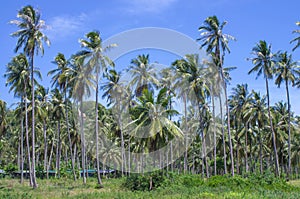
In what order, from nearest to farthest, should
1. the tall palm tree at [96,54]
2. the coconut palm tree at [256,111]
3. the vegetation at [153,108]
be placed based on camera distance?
the vegetation at [153,108] → the tall palm tree at [96,54] → the coconut palm tree at [256,111]

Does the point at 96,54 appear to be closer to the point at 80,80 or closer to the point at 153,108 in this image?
the point at 80,80

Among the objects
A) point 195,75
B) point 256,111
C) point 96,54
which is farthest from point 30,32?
point 256,111

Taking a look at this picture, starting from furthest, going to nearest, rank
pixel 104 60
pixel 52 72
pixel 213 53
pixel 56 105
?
pixel 56 105 < pixel 52 72 < pixel 213 53 < pixel 104 60

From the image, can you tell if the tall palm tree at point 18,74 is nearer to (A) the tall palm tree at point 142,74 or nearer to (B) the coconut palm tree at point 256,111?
(A) the tall palm tree at point 142,74

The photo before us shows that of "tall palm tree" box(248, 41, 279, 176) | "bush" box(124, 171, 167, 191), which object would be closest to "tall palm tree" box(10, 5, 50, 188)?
"bush" box(124, 171, 167, 191)

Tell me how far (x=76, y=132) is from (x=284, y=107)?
108 feet

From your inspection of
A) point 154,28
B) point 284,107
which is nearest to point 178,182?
point 154,28

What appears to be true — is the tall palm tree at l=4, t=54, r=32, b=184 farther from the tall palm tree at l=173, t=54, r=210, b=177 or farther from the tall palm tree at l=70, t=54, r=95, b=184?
the tall palm tree at l=173, t=54, r=210, b=177

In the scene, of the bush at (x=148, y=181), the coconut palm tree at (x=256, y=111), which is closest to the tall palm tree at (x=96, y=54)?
the bush at (x=148, y=181)

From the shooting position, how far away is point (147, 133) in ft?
85.5

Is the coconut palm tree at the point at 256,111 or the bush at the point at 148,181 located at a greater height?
the coconut palm tree at the point at 256,111

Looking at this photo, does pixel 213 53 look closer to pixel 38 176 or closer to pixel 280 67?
pixel 280 67

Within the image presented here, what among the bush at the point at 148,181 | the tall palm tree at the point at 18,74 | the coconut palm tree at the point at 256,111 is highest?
the tall palm tree at the point at 18,74

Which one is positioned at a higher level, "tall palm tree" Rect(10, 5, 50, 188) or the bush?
"tall palm tree" Rect(10, 5, 50, 188)
